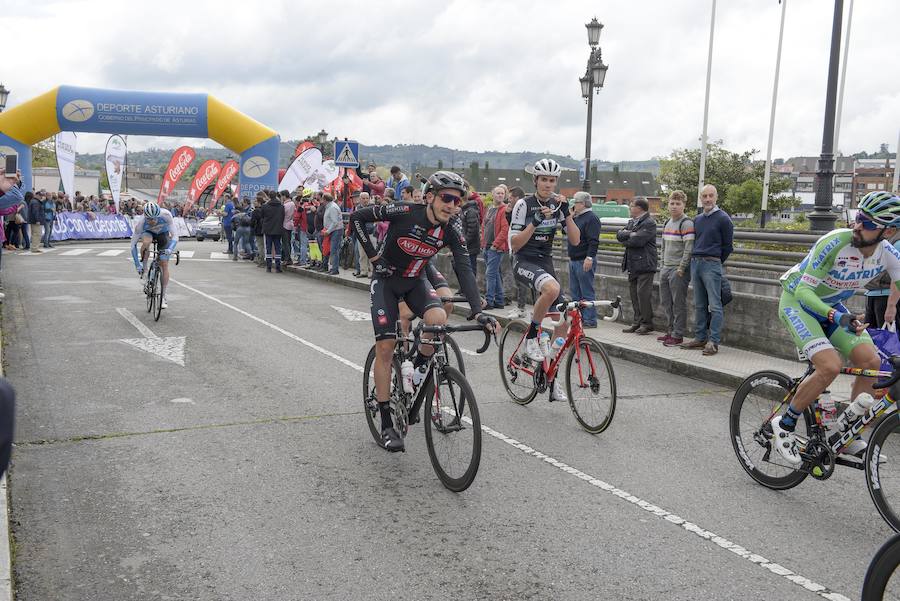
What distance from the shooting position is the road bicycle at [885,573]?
9.84 feet

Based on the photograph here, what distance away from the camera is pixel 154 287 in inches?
485

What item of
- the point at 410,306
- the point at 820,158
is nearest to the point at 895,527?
the point at 410,306

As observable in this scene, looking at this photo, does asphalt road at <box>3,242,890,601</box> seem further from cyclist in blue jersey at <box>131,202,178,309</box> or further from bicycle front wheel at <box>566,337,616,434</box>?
cyclist in blue jersey at <box>131,202,178,309</box>

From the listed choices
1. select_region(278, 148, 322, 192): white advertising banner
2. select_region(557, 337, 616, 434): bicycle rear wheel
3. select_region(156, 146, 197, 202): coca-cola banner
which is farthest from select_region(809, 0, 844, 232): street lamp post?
select_region(156, 146, 197, 202): coca-cola banner

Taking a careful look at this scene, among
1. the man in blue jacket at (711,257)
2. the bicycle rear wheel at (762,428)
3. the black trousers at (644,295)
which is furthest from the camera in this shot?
the black trousers at (644,295)

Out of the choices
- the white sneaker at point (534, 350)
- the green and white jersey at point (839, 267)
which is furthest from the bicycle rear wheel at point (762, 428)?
the white sneaker at point (534, 350)

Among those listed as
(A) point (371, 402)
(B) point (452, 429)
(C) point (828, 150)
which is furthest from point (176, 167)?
(B) point (452, 429)

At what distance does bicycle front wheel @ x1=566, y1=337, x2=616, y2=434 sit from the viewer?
645 cm

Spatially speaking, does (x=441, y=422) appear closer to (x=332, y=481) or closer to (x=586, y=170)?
(x=332, y=481)

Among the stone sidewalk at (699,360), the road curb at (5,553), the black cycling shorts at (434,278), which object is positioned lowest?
the road curb at (5,553)

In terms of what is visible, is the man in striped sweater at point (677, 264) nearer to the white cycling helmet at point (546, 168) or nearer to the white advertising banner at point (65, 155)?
the white cycling helmet at point (546, 168)

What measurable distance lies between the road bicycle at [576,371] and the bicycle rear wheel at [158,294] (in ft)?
21.7

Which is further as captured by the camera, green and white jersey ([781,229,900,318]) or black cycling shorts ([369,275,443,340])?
black cycling shorts ([369,275,443,340])

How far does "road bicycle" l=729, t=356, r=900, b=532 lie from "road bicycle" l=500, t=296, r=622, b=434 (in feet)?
3.58
